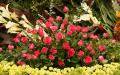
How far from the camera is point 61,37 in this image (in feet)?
18.4

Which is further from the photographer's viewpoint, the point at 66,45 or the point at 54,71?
the point at 66,45

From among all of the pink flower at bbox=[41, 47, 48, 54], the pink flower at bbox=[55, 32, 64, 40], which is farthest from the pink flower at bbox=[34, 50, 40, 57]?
the pink flower at bbox=[55, 32, 64, 40]

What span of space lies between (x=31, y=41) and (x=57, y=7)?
71.0 inches

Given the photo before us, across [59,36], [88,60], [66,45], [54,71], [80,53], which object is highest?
[59,36]

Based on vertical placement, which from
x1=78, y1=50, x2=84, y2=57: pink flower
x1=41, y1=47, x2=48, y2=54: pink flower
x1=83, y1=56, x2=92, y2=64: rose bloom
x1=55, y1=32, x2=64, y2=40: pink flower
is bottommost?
x1=83, y1=56, x2=92, y2=64: rose bloom

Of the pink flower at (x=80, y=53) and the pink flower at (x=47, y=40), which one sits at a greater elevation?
the pink flower at (x=47, y=40)

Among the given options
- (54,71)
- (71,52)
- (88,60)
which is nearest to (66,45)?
(71,52)

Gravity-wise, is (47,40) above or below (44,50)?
above

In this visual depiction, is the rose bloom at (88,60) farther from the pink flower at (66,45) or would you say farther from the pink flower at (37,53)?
the pink flower at (37,53)

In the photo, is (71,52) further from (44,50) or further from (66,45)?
(44,50)

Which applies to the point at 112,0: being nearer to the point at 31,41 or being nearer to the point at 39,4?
the point at 39,4

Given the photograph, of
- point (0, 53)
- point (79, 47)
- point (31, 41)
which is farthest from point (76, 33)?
point (0, 53)

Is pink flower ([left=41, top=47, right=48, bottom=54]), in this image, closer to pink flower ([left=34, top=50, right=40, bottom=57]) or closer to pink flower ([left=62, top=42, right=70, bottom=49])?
pink flower ([left=34, top=50, right=40, bottom=57])

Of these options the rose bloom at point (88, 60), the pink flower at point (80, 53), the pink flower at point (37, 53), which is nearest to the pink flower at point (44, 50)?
the pink flower at point (37, 53)
